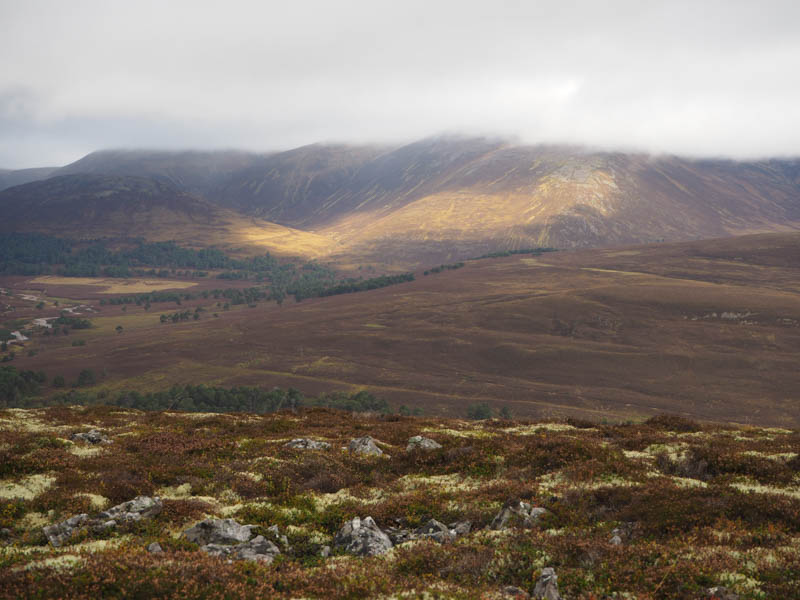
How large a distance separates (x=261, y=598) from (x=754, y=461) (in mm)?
19017

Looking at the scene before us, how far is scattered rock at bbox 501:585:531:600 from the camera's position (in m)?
10.8

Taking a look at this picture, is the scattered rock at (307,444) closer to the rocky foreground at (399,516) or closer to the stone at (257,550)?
the rocky foreground at (399,516)

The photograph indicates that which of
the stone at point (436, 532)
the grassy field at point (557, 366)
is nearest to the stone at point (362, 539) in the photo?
the stone at point (436, 532)

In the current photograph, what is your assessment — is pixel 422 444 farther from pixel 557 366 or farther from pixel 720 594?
pixel 557 366

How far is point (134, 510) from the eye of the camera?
53.3 ft

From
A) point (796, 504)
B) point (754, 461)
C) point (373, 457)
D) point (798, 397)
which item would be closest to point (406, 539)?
point (373, 457)

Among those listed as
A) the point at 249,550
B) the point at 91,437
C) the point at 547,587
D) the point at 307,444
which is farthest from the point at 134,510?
the point at 91,437

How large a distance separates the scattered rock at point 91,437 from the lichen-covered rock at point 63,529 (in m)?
11.6

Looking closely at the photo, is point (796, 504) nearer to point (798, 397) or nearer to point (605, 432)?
point (605, 432)

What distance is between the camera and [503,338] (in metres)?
188

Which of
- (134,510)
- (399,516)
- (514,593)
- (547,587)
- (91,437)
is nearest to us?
(547,587)

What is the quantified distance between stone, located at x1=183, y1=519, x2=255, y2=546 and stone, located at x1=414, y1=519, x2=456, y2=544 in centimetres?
506

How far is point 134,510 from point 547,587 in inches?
507

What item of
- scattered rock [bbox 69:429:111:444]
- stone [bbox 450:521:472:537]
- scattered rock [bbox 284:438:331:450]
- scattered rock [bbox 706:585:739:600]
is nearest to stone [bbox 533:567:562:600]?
scattered rock [bbox 706:585:739:600]
